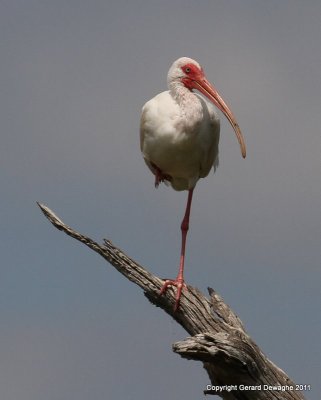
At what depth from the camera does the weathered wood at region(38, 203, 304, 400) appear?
14.6 m

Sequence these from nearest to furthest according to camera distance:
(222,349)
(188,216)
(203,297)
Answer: (222,349), (203,297), (188,216)

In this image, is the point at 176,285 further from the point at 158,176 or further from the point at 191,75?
the point at 191,75

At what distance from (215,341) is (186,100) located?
5.56m

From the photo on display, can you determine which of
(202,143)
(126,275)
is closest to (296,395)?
(126,275)

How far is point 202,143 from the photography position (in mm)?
19219

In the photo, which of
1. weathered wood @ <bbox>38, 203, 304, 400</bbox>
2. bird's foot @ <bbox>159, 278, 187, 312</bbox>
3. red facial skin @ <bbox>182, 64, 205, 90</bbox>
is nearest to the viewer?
weathered wood @ <bbox>38, 203, 304, 400</bbox>

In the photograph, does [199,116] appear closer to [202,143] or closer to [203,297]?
[202,143]

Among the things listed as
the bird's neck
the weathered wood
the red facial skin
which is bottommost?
the weathered wood

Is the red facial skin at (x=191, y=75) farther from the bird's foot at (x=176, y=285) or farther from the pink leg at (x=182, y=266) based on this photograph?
the bird's foot at (x=176, y=285)

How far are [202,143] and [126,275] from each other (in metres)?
3.37

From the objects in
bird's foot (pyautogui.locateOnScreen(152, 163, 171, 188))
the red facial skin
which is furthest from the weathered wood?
the red facial skin

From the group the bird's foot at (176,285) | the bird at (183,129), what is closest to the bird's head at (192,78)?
the bird at (183,129)

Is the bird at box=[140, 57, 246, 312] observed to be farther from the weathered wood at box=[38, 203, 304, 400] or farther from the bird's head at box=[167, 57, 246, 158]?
the weathered wood at box=[38, 203, 304, 400]

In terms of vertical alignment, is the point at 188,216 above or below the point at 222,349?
above
